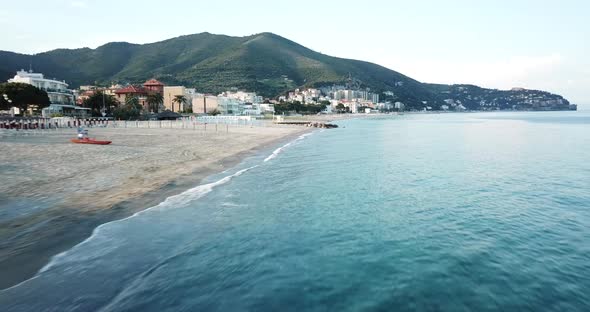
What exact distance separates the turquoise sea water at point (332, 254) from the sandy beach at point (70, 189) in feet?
2.73

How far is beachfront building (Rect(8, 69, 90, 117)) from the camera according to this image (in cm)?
8672

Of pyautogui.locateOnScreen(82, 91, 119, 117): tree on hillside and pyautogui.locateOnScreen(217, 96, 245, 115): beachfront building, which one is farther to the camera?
pyautogui.locateOnScreen(217, 96, 245, 115): beachfront building

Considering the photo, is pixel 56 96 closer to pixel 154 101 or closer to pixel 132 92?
pixel 154 101

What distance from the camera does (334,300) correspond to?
786 cm

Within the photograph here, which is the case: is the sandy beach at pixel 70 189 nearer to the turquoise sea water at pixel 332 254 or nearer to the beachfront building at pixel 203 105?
the turquoise sea water at pixel 332 254

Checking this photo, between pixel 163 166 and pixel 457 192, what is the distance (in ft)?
56.9

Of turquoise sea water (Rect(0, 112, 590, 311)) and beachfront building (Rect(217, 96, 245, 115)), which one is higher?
beachfront building (Rect(217, 96, 245, 115))

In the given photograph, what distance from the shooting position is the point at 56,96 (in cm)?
9319

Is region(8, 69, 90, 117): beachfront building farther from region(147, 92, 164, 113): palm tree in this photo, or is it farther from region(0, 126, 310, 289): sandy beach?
region(0, 126, 310, 289): sandy beach

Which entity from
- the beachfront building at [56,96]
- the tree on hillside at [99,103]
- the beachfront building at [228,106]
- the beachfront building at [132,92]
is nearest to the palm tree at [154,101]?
the beachfront building at [132,92]

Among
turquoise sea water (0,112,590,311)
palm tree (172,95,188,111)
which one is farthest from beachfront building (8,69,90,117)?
turquoise sea water (0,112,590,311)

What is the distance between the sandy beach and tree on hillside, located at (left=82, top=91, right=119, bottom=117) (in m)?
71.1

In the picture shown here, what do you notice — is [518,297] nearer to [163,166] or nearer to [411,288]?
[411,288]

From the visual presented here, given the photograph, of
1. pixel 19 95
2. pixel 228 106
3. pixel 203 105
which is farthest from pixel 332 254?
pixel 228 106
